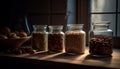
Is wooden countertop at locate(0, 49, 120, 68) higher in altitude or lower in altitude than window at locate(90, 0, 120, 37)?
lower

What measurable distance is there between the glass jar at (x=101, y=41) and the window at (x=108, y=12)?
0.31m

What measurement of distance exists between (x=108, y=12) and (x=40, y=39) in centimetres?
52

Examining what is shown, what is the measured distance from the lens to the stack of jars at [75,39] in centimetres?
104

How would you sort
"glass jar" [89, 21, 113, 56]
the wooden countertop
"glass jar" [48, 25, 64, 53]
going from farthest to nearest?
"glass jar" [48, 25, 64, 53] < "glass jar" [89, 21, 113, 56] < the wooden countertop

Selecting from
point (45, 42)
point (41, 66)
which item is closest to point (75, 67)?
point (41, 66)

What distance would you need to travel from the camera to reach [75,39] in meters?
1.09

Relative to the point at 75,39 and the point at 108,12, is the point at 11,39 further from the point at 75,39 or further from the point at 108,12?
the point at 108,12

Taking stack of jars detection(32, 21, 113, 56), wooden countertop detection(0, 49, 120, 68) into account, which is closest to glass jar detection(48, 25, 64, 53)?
stack of jars detection(32, 21, 113, 56)

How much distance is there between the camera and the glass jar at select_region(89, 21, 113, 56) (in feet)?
3.38

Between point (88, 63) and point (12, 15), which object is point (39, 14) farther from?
point (88, 63)

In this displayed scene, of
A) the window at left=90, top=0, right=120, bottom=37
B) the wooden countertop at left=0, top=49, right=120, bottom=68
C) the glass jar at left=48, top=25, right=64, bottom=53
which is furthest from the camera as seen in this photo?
the window at left=90, top=0, right=120, bottom=37

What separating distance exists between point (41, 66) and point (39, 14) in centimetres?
60

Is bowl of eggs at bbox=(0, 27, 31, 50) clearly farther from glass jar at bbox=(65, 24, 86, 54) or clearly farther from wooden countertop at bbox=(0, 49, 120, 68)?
glass jar at bbox=(65, 24, 86, 54)

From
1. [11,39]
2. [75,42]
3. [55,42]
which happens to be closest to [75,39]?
[75,42]
